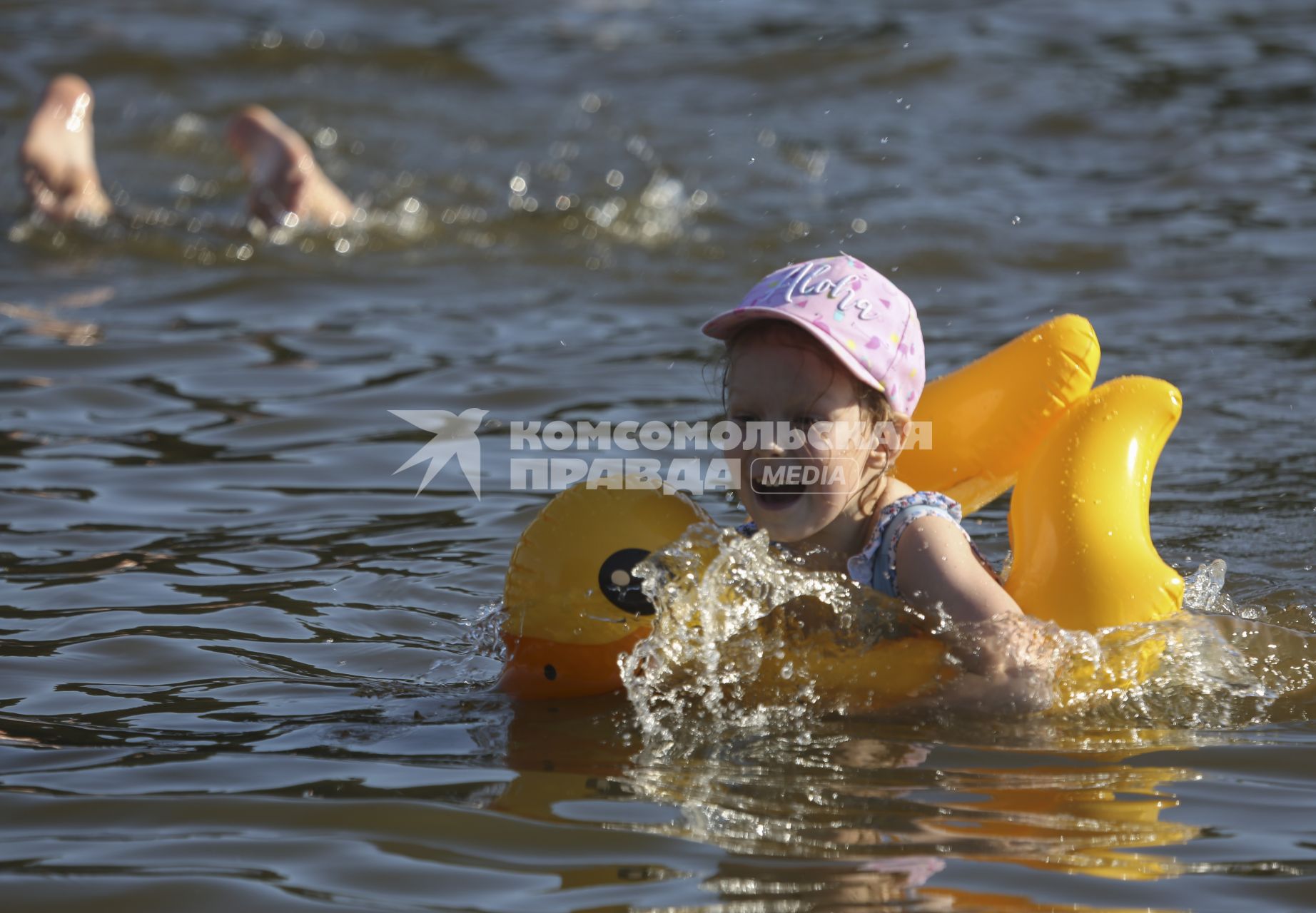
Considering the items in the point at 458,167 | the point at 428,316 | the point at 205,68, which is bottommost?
the point at 428,316

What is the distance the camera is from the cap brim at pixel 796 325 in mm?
3586

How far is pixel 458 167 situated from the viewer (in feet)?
36.3

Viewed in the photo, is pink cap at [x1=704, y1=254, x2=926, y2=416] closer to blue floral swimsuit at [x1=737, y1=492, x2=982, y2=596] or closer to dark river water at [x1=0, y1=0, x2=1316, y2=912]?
blue floral swimsuit at [x1=737, y1=492, x2=982, y2=596]

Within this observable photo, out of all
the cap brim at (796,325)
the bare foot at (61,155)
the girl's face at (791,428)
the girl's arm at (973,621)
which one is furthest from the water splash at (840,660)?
the bare foot at (61,155)

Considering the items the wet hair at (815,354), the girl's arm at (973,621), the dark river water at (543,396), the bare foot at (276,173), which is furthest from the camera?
the bare foot at (276,173)

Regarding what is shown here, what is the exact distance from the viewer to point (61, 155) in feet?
28.9

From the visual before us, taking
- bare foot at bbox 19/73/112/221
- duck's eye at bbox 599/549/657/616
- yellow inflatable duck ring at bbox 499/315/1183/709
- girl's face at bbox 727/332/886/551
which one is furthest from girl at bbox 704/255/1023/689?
bare foot at bbox 19/73/112/221

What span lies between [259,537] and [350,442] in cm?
104

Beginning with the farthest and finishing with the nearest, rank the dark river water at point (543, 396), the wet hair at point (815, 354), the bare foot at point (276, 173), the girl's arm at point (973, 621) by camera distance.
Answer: the bare foot at point (276, 173)
the wet hair at point (815, 354)
the girl's arm at point (973, 621)
the dark river water at point (543, 396)

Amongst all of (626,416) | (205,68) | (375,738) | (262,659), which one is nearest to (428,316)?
(626,416)

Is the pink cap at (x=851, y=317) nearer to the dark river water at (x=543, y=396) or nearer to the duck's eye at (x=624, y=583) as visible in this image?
the duck's eye at (x=624, y=583)

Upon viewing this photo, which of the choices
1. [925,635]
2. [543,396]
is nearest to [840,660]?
[925,635]

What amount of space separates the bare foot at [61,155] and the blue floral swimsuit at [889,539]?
6.44 m

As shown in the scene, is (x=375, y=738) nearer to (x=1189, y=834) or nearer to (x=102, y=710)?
(x=102, y=710)
